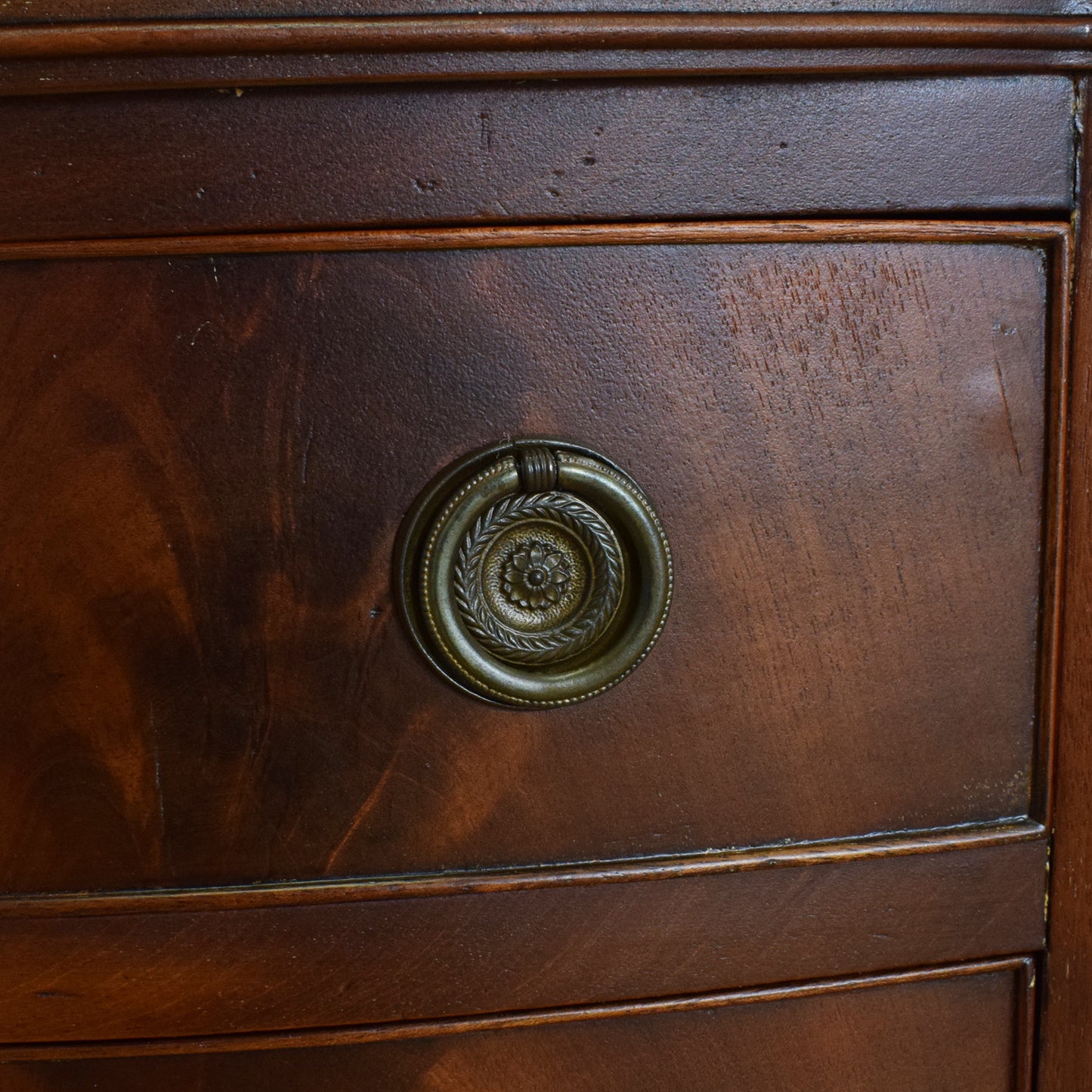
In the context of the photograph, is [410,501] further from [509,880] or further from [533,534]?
[509,880]

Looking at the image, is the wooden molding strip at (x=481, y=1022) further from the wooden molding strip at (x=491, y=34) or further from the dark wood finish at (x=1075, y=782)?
the wooden molding strip at (x=491, y=34)

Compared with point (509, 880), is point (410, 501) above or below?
above

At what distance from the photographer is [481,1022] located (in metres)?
0.55

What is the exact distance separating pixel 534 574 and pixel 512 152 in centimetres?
20

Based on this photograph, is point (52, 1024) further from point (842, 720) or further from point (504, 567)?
point (842, 720)

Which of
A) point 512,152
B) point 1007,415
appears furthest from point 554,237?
point 1007,415

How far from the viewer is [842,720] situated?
54cm

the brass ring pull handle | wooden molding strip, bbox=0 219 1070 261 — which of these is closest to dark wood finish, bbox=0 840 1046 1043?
the brass ring pull handle

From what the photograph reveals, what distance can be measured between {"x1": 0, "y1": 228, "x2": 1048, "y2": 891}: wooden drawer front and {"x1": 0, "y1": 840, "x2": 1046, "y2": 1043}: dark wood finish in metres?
0.03

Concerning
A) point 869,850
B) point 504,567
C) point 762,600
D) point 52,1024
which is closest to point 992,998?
point 869,850

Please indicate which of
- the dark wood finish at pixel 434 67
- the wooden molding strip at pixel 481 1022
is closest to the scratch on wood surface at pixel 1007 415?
the dark wood finish at pixel 434 67

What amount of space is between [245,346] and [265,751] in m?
0.20

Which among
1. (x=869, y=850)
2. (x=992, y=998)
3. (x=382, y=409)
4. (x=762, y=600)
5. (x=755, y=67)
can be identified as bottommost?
(x=992, y=998)

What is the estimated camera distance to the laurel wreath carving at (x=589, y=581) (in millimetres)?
492
